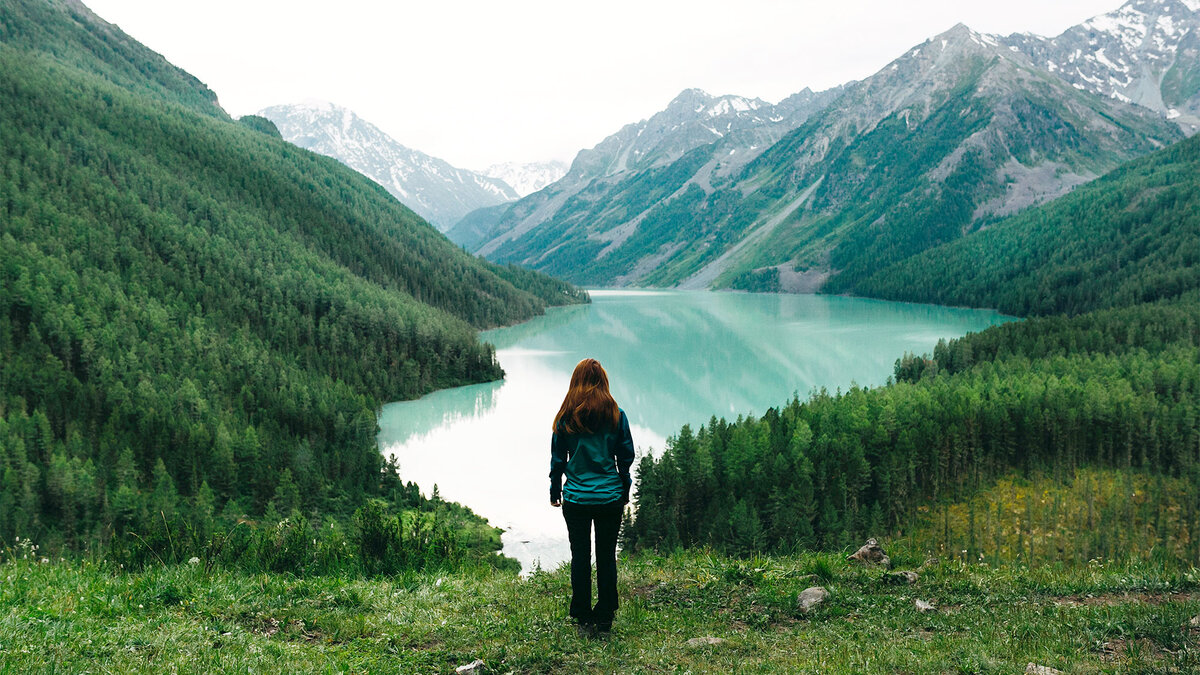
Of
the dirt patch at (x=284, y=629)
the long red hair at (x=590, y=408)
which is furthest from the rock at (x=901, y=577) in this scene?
the dirt patch at (x=284, y=629)

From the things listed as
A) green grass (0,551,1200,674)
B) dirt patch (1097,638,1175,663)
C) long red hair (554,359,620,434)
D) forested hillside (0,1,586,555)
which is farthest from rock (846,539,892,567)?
forested hillside (0,1,586,555)

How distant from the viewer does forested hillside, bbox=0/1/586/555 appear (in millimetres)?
54438

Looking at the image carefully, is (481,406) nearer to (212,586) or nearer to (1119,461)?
(1119,461)

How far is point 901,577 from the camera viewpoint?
14336mm

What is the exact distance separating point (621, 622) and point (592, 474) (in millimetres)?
2693

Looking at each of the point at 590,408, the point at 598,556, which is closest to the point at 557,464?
the point at 590,408

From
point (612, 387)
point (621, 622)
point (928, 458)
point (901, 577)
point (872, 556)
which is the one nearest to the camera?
point (621, 622)

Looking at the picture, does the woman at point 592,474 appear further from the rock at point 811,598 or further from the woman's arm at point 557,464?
the rock at point 811,598

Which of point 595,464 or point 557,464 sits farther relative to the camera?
point 557,464

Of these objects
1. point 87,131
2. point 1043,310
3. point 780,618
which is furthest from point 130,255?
point 1043,310

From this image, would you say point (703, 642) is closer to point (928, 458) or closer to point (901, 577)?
point (901, 577)

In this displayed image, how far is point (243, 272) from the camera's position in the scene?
131 m

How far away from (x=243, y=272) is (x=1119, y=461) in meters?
133

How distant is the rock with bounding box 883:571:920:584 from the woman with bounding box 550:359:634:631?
6300 mm
